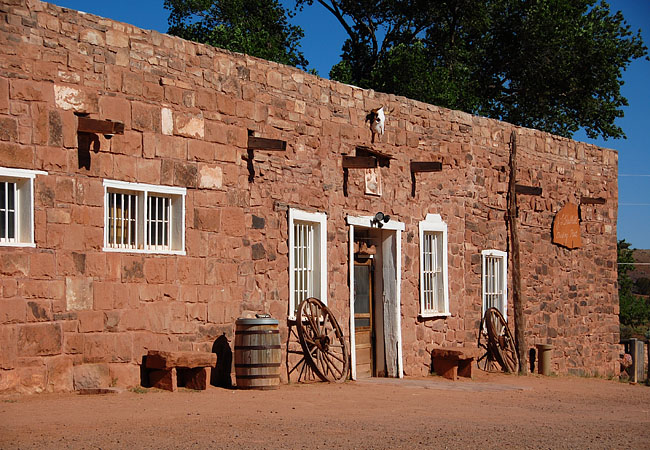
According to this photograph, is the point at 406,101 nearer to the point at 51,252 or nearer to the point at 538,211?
the point at 538,211

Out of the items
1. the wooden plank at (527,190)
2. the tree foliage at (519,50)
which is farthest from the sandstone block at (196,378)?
the tree foliage at (519,50)

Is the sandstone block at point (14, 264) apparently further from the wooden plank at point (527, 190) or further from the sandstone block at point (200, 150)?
the wooden plank at point (527, 190)

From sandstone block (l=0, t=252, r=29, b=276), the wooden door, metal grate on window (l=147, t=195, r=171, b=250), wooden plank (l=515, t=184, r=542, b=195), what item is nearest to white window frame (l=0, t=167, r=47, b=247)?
sandstone block (l=0, t=252, r=29, b=276)

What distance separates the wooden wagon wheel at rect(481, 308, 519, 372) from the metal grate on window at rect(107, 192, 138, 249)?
808cm

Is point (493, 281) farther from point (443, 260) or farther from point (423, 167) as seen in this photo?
point (423, 167)

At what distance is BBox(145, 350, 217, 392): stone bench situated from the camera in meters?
10.6

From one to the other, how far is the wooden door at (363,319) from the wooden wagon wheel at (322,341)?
1029 millimetres

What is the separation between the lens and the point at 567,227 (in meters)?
19.6

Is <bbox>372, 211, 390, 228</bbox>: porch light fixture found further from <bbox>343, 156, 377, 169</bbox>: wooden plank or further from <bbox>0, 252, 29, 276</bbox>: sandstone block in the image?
<bbox>0, 252, 29, 276</bbox>: sandstone block

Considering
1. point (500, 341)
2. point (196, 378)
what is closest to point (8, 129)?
point (196, 378)

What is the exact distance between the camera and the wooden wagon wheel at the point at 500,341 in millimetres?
16998

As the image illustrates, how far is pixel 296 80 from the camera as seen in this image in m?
13.3

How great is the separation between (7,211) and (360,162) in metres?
5.72

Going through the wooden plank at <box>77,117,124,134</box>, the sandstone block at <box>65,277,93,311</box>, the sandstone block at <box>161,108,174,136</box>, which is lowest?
the sandstone block at <box>65,277,93,311</box>
